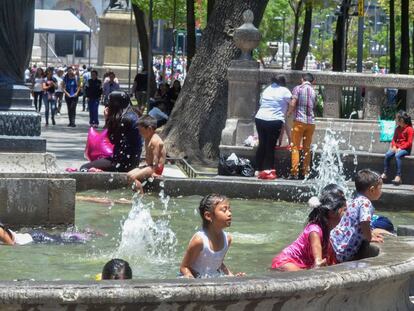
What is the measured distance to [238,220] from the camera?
1340 cm

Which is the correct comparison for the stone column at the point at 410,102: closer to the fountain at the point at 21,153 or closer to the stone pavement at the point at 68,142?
the stone pavement at the point at 68,142

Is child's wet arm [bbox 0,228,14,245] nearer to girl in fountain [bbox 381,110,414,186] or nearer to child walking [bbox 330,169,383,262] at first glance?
child walking [bbox 330,169,383,262]

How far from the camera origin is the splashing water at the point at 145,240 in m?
11.2

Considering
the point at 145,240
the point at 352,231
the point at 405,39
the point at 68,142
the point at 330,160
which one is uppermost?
the point at 405,39

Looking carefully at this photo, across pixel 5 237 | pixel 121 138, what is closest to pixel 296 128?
pixel 121 138

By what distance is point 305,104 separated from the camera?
19.6 m

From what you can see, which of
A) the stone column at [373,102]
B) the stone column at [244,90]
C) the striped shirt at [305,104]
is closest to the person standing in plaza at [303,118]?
the striped shirt at [305,104]

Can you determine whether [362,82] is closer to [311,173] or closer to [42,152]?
[311,173]

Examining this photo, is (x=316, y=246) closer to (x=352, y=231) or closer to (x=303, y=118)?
(x=352, y=231)

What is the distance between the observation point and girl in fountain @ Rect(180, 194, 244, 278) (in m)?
8.58

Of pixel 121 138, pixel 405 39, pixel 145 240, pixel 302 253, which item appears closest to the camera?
pixel 302 253

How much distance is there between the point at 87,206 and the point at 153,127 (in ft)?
5.14

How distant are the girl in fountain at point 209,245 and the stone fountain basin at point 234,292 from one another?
118 cm

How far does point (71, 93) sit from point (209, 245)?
28590mm
